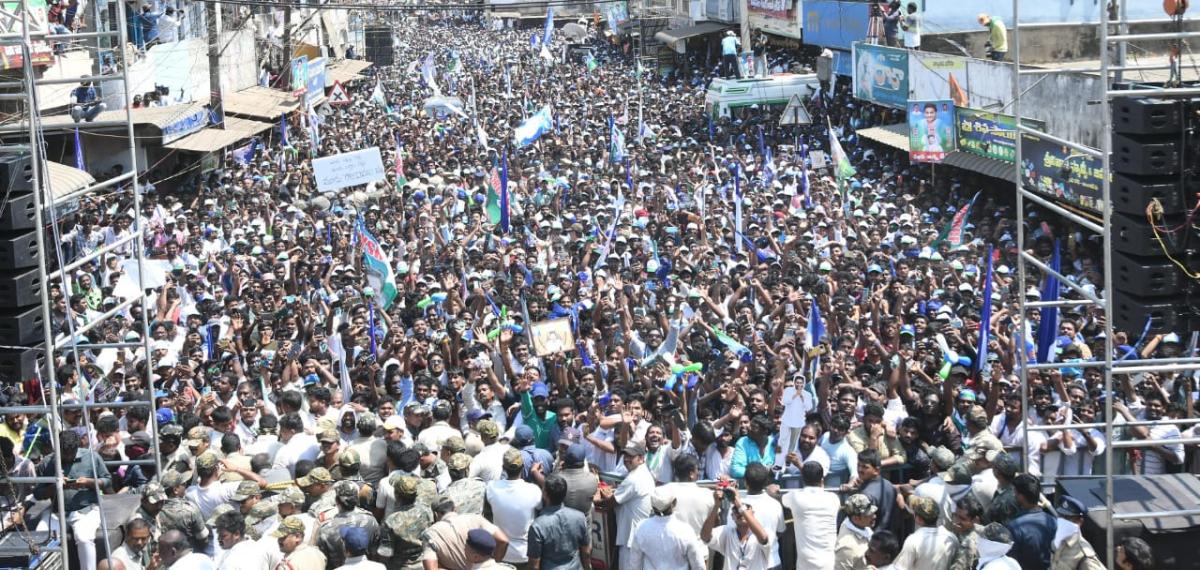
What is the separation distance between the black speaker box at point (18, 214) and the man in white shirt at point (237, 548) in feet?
5.52

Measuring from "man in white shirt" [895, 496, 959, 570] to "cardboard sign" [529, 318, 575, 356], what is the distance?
4.29m

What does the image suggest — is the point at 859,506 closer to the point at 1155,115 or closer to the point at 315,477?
the point at 1155,115

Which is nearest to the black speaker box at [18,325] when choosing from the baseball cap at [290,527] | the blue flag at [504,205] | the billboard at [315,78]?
the baseball cap at [290,527]

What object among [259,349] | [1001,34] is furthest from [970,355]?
[1001,34]

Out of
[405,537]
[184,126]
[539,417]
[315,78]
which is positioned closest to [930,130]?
[539,417]

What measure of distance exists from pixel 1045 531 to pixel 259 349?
23.1ft

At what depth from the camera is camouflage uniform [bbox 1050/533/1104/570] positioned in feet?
20.7

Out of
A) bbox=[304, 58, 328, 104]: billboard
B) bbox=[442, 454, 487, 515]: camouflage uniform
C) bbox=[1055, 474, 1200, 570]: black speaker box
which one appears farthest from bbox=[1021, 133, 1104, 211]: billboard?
bbox=[304, 58, 328, 104]: billboard

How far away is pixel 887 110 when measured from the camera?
25.7 m

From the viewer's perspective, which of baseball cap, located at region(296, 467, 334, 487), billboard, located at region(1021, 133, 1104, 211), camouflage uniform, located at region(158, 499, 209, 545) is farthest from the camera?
billboard, located at region(1021, 133, 1104, 211)

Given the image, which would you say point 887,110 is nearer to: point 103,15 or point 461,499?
point 103,15

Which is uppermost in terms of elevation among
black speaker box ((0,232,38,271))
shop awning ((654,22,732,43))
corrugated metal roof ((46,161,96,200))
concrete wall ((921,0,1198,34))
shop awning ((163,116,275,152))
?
concrete wall ((921,0,1198,34))

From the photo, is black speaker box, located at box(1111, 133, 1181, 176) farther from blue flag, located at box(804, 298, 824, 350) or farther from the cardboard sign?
the cardboard sign

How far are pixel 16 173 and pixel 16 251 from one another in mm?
371
